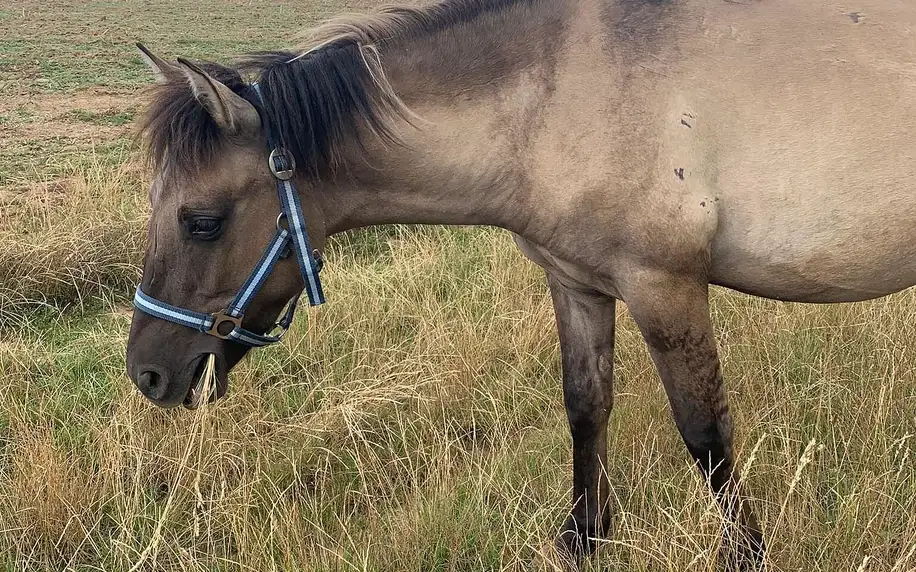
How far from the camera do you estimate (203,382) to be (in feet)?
7.04

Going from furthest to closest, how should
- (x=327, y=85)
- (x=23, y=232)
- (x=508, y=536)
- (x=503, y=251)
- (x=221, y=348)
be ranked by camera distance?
(x=23, y=232), (x=503, y=251), (x=508, y=536), (x=221, y=348), (x=327, y=85)

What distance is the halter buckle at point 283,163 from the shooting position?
1945 mm

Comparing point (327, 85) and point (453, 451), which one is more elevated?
point (327, 85)

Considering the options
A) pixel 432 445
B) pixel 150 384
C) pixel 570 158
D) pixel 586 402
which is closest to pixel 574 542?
pixel 586 402

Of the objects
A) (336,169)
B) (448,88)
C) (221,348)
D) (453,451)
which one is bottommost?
(453,451)

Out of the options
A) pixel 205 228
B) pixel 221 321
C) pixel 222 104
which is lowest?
pixel 221 321

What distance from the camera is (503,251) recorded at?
4777 mm

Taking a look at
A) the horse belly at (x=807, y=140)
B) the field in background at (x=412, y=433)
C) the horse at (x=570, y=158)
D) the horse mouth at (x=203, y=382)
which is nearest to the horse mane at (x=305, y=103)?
the horse at (x=570, y=158)

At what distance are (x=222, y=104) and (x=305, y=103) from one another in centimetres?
24

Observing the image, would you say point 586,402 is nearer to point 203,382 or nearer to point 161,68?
point 203,382

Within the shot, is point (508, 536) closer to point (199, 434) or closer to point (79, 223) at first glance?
point (199, 434)

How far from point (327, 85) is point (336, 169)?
240mm

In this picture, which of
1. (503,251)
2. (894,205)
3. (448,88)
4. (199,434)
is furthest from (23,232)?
(894,205)

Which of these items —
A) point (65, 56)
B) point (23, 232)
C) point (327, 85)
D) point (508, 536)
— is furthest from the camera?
point (65, 56)
